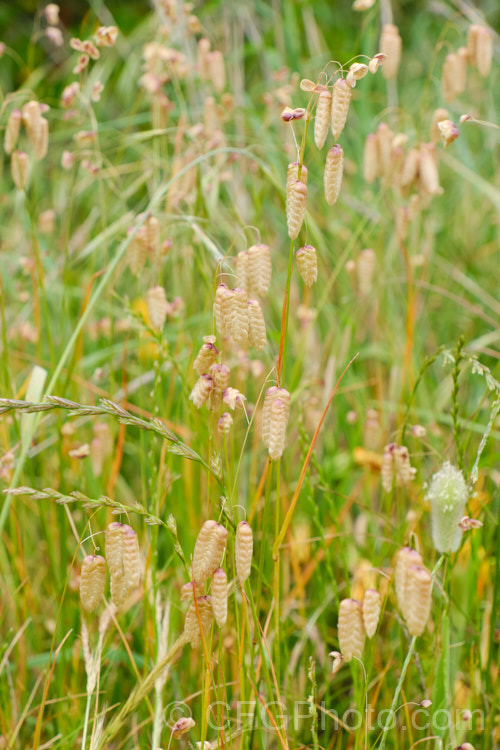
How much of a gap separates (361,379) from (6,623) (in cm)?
126

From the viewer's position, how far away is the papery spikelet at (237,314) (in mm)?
847

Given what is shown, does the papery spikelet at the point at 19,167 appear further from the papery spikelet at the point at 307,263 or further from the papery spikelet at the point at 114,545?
the papery spikelet at the point at 114,545

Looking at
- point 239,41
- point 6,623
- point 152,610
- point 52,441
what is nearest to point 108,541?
point 152,610

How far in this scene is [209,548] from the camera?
833 millimetres

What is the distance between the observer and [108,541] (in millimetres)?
830

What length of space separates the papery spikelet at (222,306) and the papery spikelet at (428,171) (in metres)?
0.88

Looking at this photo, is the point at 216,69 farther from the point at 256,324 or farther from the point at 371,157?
the point at 256,324

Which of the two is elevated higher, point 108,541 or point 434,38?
point 434,38

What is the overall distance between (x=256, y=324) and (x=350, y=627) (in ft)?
1.30

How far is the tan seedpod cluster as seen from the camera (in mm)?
829

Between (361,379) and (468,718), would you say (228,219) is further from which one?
(468,718)

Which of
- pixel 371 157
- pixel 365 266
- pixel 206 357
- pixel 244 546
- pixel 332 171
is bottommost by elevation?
pixel 244 546

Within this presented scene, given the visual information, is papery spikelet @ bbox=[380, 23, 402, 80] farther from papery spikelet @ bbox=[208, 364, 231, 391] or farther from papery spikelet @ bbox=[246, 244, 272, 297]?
papery spikelet @ bbox=[208, 364, 231, 391]

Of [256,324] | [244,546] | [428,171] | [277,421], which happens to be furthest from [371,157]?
[244,546]
